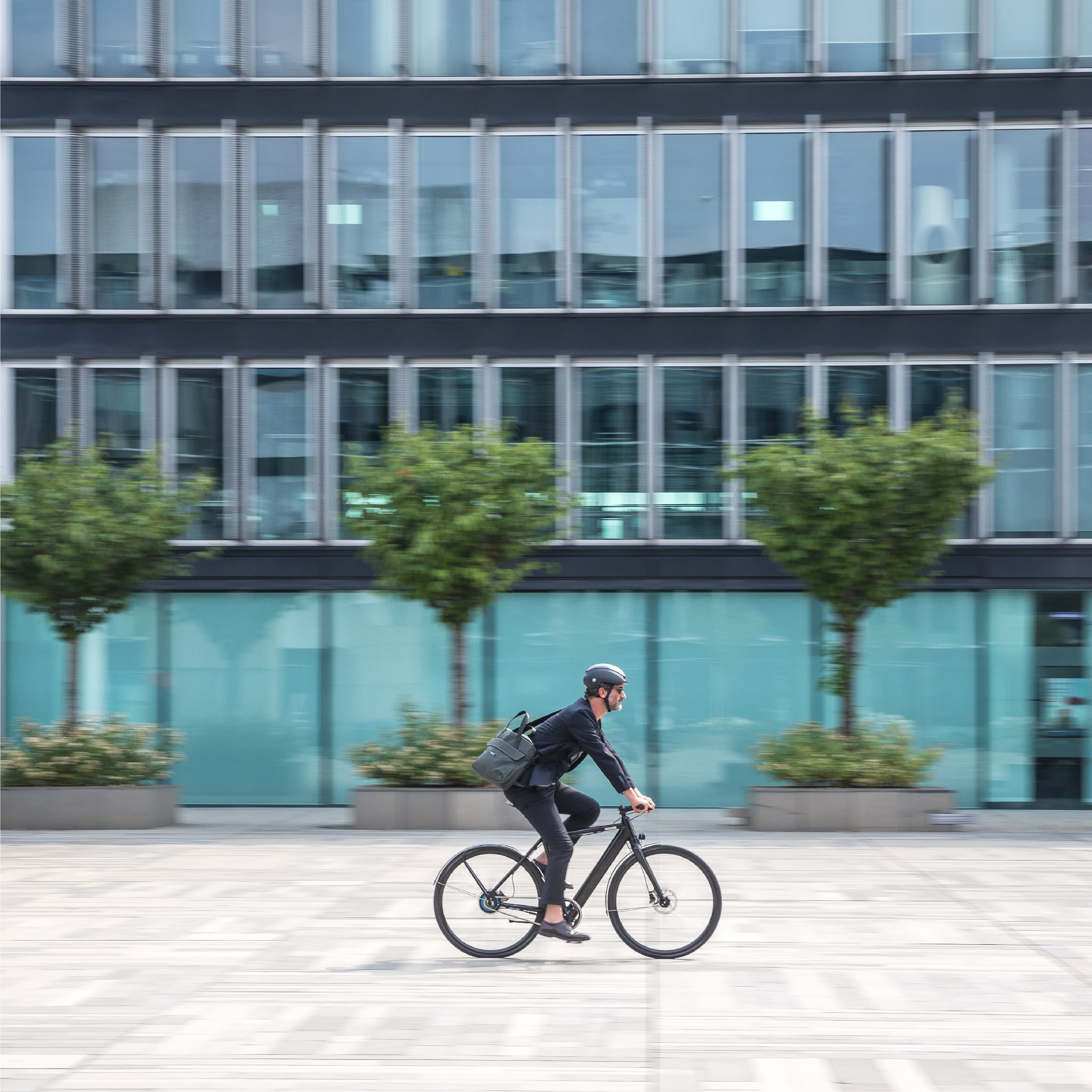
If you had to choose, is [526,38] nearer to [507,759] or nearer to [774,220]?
[774,220]

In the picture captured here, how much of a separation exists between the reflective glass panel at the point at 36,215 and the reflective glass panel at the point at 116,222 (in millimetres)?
578

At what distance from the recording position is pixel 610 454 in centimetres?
2066

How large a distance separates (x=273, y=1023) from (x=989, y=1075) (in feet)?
11.2

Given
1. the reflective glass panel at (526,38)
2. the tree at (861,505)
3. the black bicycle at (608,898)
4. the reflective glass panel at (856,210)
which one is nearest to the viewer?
the black bicycle at (608,898)

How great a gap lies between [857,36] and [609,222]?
439cm

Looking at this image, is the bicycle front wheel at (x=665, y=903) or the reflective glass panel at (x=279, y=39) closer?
the bicycle front wheel at (x=665, y=903)

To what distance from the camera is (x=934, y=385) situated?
20578 millimetres

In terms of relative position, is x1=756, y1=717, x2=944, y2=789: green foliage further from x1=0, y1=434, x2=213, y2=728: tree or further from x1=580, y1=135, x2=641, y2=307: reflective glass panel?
x1=0, y1=434, x2=213, y2=728: tree

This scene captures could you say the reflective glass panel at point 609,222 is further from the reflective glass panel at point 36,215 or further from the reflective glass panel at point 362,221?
the reflective glass panel at point 36,215

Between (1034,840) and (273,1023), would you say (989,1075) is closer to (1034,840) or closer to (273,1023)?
(273,1023)

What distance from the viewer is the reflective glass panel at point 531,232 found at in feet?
68.1

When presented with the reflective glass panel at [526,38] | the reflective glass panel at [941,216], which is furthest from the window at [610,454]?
the reflective glass panel at [526,38]

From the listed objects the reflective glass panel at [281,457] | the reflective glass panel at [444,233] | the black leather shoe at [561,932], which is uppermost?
the reflective glass panel at [444,233]

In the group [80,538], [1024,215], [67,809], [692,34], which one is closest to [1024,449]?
[1024,215]
